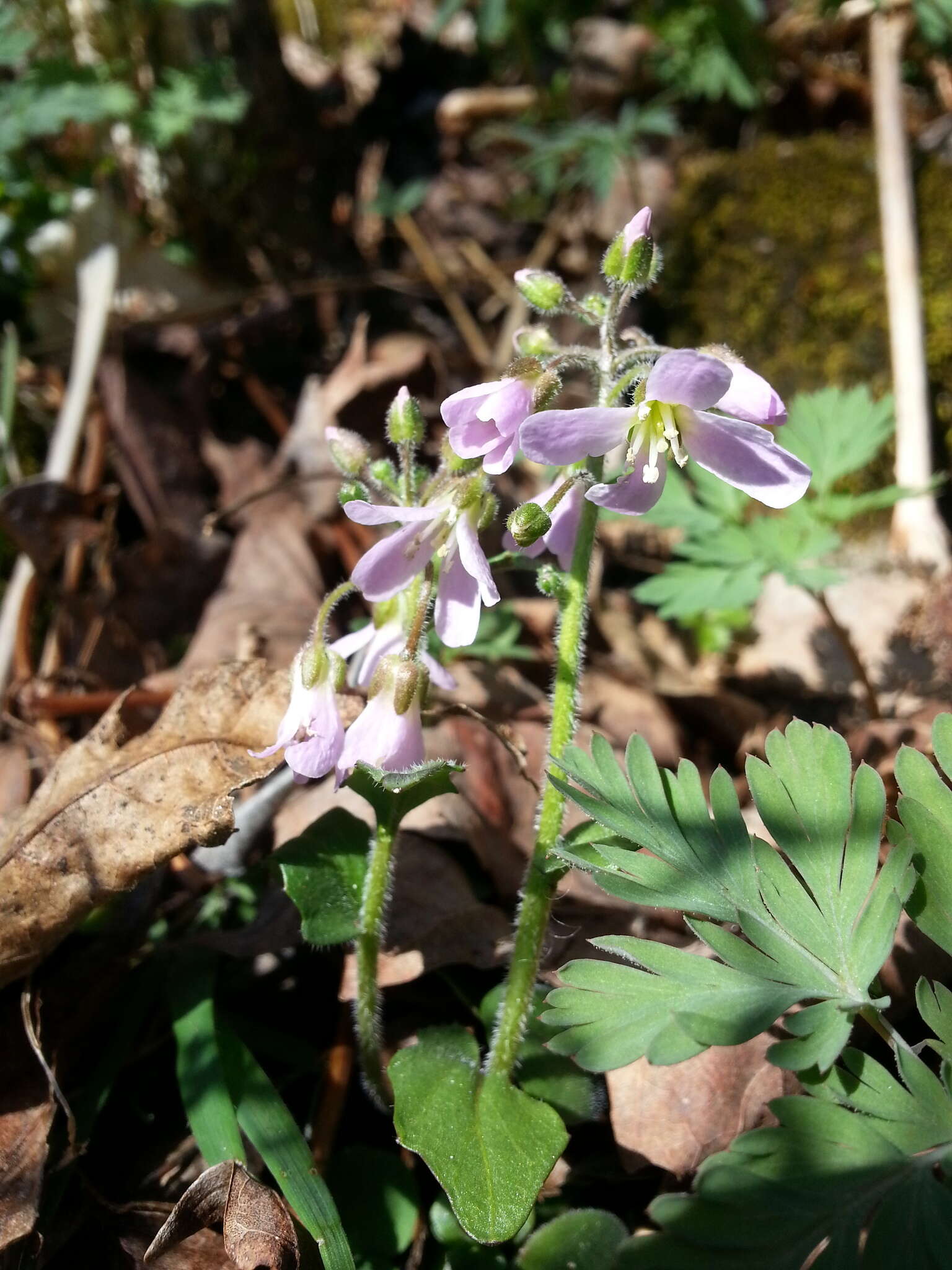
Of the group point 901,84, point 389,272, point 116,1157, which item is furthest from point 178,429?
point 901,84

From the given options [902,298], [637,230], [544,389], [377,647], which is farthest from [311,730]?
[902,298]

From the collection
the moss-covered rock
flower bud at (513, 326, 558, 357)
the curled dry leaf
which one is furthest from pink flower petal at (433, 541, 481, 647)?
the moss-covered rock

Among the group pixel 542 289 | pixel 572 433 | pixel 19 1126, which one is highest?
pixel 542 289

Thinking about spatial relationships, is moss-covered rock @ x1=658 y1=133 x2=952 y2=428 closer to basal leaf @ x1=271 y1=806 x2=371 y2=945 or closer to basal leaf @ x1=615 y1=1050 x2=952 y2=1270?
basal leaf @ x1=271 y1=806 x2=371 y2=945

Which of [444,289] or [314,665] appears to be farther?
[444,289]

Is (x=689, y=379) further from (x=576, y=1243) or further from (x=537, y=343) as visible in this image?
(x=576, y=1243)
